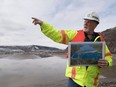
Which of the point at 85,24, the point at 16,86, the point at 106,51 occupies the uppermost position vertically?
the point at 85,24

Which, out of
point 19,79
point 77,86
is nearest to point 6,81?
point 19,79

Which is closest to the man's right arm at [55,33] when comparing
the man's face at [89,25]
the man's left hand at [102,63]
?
the man's face at [89,25]

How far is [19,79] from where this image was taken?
2206cm

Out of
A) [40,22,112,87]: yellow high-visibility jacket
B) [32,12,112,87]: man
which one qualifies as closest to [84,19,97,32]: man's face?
[32,12,112,87]: man

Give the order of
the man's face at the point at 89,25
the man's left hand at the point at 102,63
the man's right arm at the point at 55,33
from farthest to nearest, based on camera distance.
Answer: the man's face at the point at 89,25
the man's left hand at the point at 102,63
the man's right arm at the point at 55,33

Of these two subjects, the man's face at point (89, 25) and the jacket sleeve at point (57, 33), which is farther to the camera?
the man's face at point (89, 25)

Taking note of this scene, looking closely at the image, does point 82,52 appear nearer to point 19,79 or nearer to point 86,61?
point 86,61

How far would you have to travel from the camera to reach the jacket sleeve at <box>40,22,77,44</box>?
244 inches

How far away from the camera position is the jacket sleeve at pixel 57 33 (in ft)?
20.3

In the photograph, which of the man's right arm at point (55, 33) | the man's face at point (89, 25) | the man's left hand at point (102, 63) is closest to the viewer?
the man's right arm at point (55, 33)

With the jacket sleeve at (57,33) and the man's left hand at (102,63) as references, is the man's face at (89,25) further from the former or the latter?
the man's left hand at (102,63)

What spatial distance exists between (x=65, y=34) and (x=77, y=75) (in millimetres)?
831

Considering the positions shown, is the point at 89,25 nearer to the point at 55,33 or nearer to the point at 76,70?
the point at 55,33

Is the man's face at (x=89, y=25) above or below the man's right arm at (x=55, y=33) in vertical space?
above
